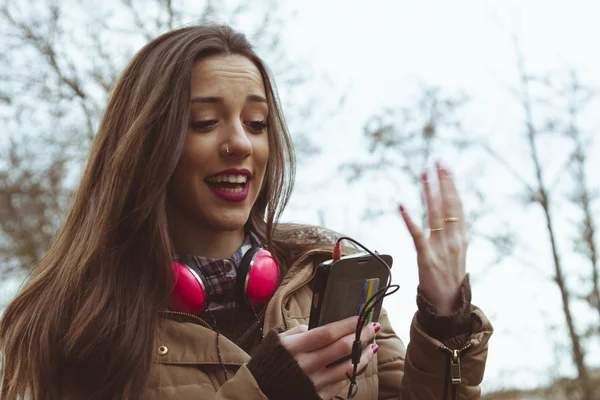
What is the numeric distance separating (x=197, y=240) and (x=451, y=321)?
39.0 inches

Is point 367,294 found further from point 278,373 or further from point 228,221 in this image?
point 228,221

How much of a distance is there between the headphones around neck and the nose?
1.19ft

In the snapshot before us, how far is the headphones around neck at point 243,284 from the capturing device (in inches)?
90.3

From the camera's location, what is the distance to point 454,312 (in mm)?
2113

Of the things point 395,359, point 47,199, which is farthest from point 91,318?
point 47,199

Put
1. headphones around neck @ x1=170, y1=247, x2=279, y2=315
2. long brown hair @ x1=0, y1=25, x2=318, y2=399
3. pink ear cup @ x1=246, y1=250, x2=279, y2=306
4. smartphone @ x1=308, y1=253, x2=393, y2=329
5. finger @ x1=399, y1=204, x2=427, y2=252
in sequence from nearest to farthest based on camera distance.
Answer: smartphone @ x1=308, y1=253, x2=393, y2=329
finger @ x1=399, y1=204, x2=427, y2=252
long brown hair @ x1=0, y1=25, x2=318, y2=399
headphones around neck @ x1=170, y1=247, x2=279, y2=315
pink ear cup @ x1=246, y1=250, x2=279, y2=306

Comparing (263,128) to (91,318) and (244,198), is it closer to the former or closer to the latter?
(244,198)

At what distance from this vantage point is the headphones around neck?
2293 millimetres

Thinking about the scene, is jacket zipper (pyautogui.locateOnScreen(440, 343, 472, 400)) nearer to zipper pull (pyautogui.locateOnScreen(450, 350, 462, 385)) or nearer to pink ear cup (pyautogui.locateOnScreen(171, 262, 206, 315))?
zipper pull (pyautogui.locateOnScreen(450, 350, 462, 385))

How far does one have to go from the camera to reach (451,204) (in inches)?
84.0

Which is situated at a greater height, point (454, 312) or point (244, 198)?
point (244, 198)

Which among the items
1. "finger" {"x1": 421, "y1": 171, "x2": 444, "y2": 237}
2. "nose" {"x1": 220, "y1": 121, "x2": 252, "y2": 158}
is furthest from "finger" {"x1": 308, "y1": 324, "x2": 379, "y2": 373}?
"nose" {"x1": 220, "y1": 121, "x2": 252, "y2": 158}

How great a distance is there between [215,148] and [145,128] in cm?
26

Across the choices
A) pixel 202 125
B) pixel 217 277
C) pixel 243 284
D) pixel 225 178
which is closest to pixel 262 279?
pixel 243 284
